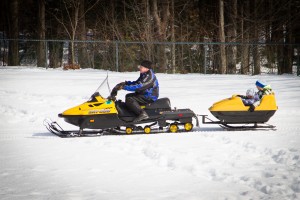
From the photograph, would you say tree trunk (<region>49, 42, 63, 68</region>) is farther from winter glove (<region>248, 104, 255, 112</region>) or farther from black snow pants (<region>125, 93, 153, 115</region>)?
winter glove (<region>248, 104, 255, 112</region>)

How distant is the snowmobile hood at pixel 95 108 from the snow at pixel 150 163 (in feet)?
1.72

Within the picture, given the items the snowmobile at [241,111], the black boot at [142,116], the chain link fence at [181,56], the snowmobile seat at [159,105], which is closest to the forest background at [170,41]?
the chain link fence at [181,56]

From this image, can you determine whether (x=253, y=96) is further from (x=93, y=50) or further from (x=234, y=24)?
(x=234, y=24)

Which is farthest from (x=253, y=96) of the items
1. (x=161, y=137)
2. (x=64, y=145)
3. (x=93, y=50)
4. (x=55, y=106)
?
(x=93, y=50)

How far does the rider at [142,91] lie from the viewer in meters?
10.7

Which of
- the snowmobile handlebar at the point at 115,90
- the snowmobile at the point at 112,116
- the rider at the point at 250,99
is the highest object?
the snowmobile handlebar at the point at 115,90

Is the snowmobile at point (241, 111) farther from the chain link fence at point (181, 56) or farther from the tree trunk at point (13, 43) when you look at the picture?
the tree trunk at point (13, 43)

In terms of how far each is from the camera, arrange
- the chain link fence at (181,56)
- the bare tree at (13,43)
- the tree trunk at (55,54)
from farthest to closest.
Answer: the bare tree at (13,43)
the tree trunk at (55,54)
the chain link fence at (181,56)

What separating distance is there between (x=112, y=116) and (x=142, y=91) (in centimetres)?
80

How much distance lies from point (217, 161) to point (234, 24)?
23.7 m

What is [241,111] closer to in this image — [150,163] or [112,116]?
[112,116]

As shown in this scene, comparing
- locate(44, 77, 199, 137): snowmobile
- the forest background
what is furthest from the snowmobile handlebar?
the forest background

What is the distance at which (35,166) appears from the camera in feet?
26.6

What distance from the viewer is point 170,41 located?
32094 millimetres
